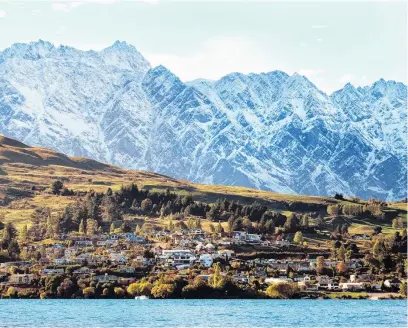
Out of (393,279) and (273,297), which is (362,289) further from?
(273,297)

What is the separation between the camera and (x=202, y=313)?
432 ft

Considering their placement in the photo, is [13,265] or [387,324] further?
[13,265]

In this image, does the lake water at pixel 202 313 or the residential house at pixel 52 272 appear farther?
the residential house at pixel 52 272

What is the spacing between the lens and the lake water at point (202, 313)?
11725 cm

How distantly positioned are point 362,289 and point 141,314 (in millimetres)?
→ 65977

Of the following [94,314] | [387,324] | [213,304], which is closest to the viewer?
[387,324]

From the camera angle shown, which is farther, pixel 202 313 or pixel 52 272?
pixel 52 272

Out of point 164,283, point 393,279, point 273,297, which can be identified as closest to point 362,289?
point 393,279

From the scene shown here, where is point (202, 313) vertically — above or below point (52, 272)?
above

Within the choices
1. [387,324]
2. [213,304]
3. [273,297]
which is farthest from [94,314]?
[273,297]

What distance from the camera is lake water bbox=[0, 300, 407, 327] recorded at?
11725 cm

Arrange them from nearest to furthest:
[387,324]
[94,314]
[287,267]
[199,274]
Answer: [387,324]
[94,314]
[199,274]
[287,267]

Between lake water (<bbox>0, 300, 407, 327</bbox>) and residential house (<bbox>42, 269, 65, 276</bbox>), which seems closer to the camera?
lake water (<bbox>0, 300, 407, 327</bbox>)

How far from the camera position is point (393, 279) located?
18888 centimetres
